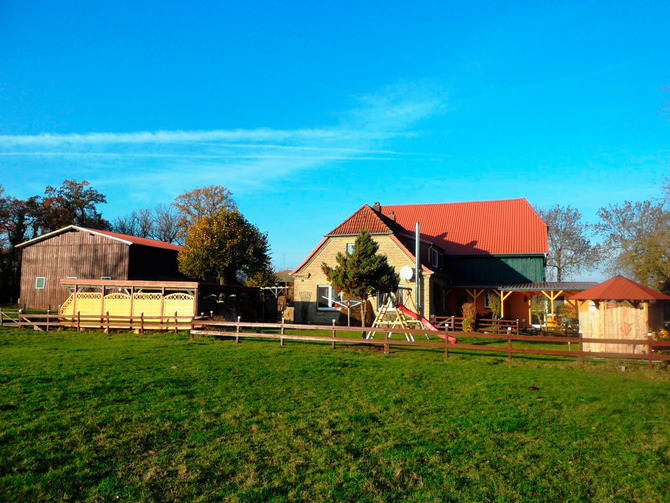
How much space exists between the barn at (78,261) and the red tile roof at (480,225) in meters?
19.6

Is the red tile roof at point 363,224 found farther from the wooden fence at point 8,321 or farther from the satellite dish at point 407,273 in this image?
the wooden fence at point 8,321

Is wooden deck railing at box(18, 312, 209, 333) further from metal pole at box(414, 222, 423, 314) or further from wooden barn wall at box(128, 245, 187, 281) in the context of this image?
metal pole at box(414, 222, 423, 314)

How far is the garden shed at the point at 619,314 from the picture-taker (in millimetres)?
16688

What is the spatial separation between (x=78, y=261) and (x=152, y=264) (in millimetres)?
5276

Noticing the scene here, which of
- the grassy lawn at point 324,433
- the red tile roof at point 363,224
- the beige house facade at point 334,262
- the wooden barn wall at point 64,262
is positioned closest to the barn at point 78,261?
the wooden barn wall at point 64,262

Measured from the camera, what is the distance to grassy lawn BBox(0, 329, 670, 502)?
555 cm

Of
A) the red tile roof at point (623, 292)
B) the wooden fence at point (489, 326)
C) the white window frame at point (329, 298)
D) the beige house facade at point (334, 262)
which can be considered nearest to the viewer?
the red tile roof at point (623, 292)

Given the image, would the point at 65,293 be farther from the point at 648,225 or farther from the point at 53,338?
the point at 648,225

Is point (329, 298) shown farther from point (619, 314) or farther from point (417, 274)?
point (619, 314)

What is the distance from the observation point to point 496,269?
36.1m

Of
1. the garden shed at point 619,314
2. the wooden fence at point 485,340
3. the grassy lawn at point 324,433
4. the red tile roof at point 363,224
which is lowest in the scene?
the grassy lawn at point 324,433

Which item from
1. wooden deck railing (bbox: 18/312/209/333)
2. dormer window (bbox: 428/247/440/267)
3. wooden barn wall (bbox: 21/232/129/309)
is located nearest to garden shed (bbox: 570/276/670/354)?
Result: dormer window (bbox: 428/247/440/267)

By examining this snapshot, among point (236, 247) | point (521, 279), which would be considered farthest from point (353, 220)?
point (521, 279)

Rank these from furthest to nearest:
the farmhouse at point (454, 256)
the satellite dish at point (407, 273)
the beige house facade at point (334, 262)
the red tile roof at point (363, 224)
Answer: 1. the red tile roof at point (363, 224)
2. the farmhouse at point (454, 256)
3. the beige house facade at point (334, 262)
4. the satellite dish at point (407, 273)
